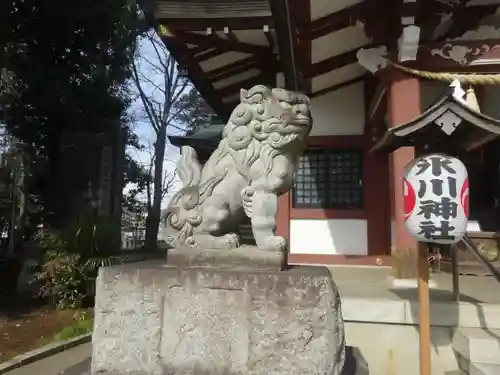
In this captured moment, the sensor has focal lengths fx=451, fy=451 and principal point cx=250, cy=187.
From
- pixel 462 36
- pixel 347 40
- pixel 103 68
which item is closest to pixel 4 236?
pixel 103 68

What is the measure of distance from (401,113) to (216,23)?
2755 millimetres

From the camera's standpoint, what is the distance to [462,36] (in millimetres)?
6324

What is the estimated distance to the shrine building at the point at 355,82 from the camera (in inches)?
225

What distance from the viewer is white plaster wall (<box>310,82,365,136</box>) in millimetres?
8930

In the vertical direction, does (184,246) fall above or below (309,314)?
above

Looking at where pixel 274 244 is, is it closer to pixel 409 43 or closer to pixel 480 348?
pixel 480 348

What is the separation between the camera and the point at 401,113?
5.86 meters

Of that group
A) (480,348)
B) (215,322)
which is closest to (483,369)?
(480,348)

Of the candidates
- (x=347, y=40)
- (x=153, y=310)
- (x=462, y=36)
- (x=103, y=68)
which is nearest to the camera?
(x=153, y=310)

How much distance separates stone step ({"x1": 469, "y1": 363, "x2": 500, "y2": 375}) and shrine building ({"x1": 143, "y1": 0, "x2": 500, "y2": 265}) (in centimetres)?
169

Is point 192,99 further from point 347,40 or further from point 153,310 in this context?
point 153,310

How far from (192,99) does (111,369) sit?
20.6 metres

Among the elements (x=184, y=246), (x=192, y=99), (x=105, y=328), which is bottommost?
(x=105, y=328)

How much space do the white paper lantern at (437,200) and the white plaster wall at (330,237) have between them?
533 cm
